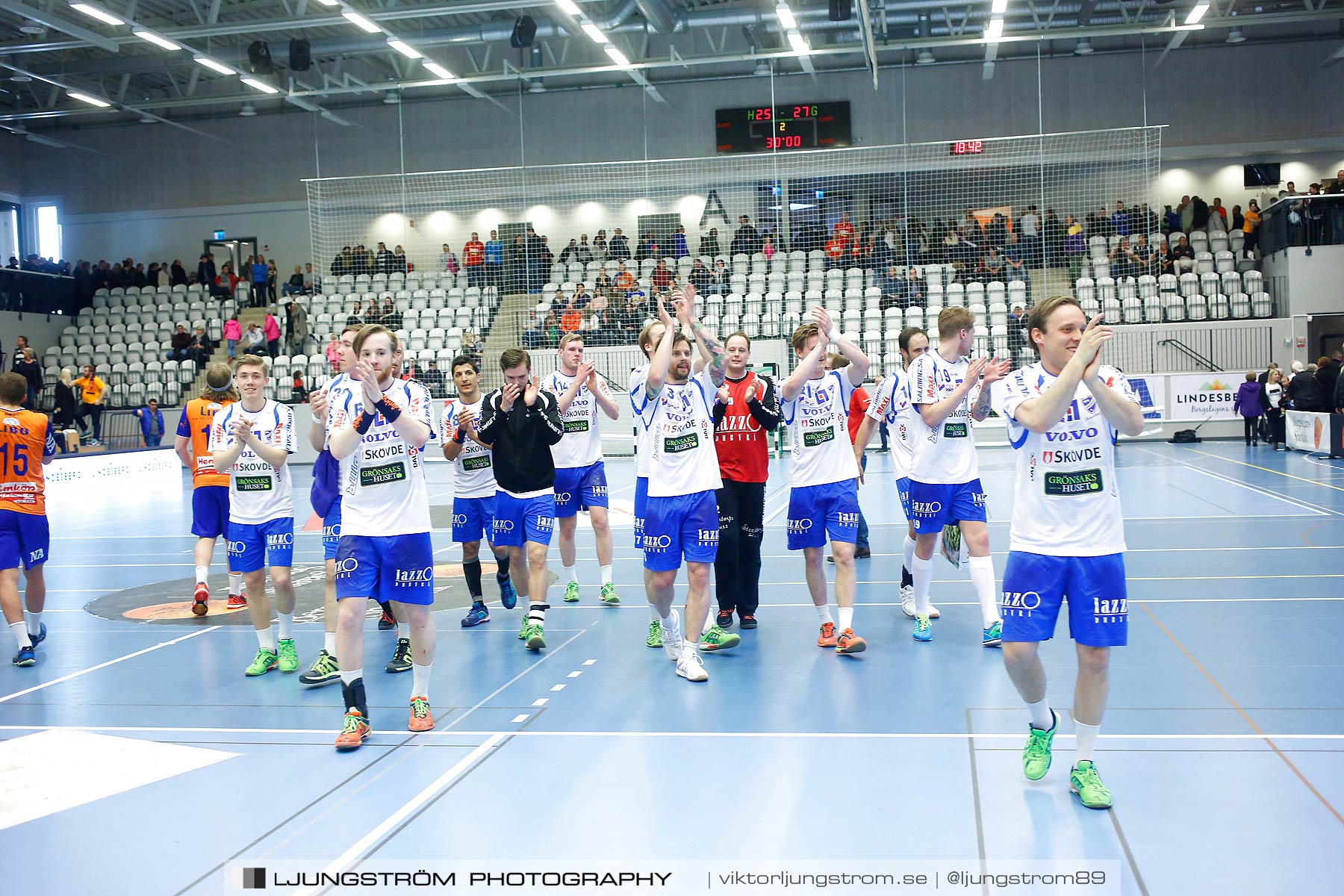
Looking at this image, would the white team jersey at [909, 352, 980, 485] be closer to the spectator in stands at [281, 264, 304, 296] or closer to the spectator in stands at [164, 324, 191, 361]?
the spectator in stands at [281, 264, 304, 296]

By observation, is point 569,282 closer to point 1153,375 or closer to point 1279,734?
point 1153,375

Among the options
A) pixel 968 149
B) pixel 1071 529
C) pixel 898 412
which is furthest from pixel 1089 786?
pixel 968 149

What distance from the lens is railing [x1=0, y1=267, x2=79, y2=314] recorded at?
2883 cm

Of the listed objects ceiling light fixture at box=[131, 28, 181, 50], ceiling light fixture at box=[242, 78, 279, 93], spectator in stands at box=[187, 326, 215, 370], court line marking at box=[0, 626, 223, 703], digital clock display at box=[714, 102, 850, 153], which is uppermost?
ceiling light fixture at box=[242, 78, 279, 93]

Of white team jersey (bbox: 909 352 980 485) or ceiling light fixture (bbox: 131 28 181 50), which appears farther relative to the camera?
ceiling light fixture (bbox: 131 28 181 50)

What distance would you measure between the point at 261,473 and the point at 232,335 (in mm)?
23573

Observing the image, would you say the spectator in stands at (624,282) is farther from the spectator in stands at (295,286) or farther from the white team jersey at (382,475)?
the white team jersey at (382,475)

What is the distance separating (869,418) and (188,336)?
25.4 m

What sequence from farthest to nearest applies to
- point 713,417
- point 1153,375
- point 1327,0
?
point 1327,0, point 1153,375, point 713,417

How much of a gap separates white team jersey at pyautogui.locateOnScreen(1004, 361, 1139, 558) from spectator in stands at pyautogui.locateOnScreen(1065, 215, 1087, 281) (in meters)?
22.4

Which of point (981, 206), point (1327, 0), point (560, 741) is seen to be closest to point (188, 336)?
point (981, 206)

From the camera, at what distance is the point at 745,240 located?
1014 inches

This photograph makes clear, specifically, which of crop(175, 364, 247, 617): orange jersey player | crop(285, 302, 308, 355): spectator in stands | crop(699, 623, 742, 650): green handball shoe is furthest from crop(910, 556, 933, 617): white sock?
crop(285, 302, 308, 355): spectator in stands

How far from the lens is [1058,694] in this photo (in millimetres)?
5316
